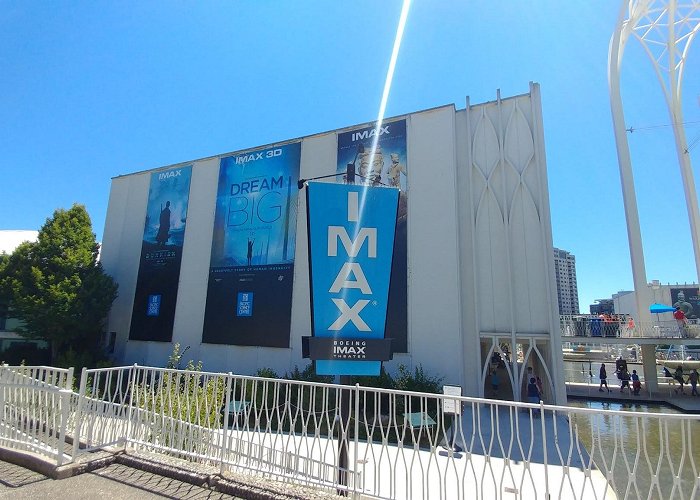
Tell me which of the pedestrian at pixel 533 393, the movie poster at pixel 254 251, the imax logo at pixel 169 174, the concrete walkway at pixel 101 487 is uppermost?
the imax logo at pixel 169 174

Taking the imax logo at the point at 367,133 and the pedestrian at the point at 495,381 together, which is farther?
the imax logo at the point at 367,133

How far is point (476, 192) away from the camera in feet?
52.4

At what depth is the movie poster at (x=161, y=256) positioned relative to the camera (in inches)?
811

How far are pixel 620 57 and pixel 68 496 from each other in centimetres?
2601

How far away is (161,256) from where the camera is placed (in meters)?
21.6

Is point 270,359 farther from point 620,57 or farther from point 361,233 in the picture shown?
point 620,57

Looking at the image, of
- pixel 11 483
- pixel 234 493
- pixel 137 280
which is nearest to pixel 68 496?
pixel 11 483

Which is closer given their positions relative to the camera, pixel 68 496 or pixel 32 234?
pixel 68 496

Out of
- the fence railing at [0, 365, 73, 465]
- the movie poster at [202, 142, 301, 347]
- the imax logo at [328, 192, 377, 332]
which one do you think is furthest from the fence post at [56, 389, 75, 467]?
the movie poster at [202, 142, 301, 347]

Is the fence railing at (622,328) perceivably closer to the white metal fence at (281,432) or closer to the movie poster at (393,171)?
the movie poster at (393,171)

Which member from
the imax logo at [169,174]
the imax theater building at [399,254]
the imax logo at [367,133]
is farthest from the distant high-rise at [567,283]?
the imax logo at [169,174]

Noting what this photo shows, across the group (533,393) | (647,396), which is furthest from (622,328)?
(533,393)

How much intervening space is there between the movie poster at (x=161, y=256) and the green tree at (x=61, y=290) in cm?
211

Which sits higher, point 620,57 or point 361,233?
point 620,57
